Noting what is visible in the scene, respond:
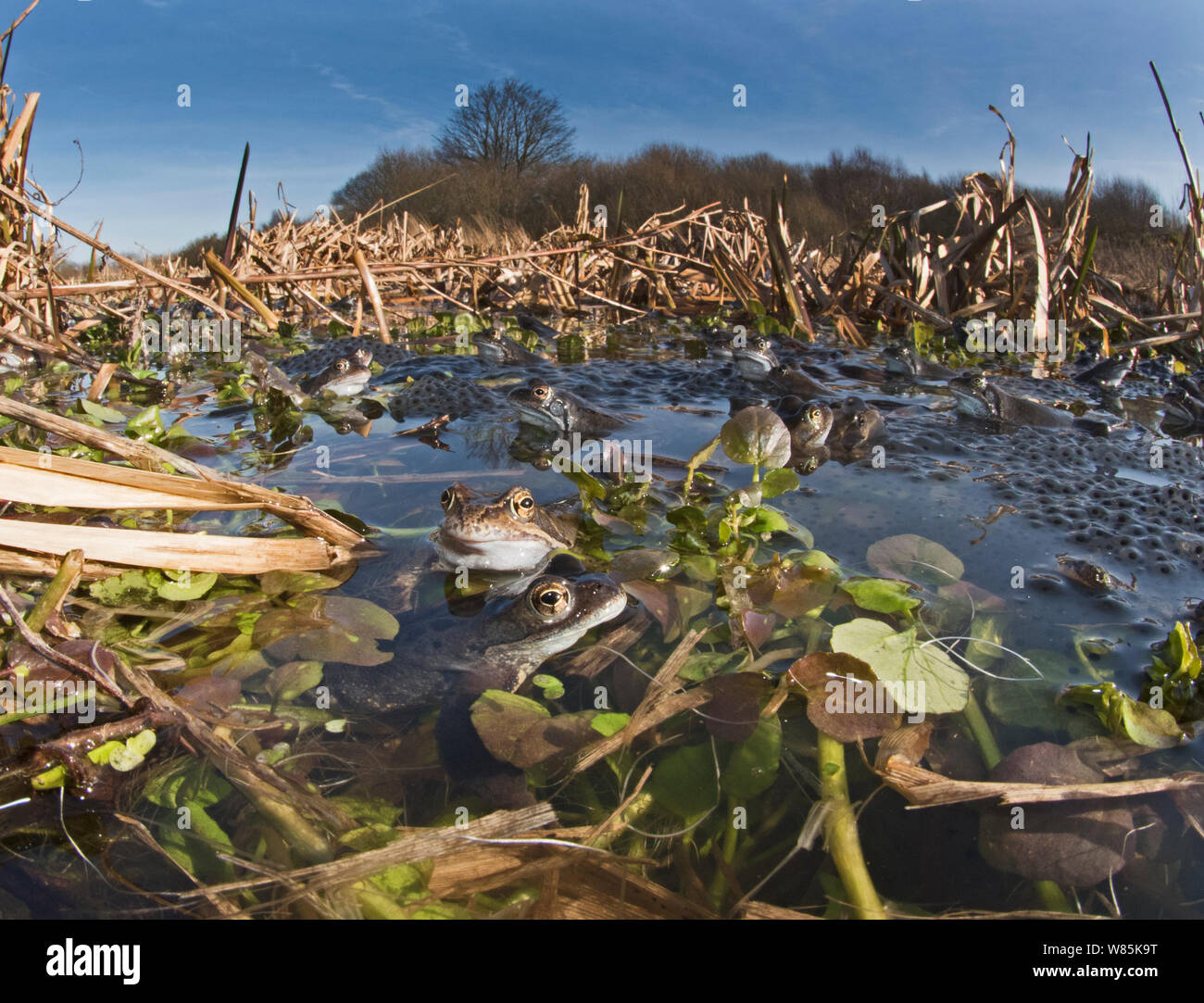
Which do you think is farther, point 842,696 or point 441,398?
point 441,398

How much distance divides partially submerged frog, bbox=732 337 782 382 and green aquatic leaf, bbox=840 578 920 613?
409 cm

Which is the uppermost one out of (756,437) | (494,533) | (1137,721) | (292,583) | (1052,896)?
(756,437)

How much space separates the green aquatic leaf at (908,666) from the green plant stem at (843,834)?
231 mm

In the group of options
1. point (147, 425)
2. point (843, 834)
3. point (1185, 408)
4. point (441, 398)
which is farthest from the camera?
point (441, 398)

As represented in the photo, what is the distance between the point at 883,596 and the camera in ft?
7.39

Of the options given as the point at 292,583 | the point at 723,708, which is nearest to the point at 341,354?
the point at 292,583

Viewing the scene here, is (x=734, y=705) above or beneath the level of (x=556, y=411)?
beneath

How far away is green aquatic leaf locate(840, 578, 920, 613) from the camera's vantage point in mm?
2229

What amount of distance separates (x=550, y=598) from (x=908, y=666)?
1022 millimetres

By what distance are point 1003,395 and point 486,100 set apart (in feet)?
135

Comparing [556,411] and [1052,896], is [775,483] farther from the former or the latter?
[556,411]

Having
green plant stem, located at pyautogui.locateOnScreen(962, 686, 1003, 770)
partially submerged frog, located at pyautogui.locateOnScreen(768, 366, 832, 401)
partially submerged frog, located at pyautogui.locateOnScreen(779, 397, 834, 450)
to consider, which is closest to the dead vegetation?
green plant stem, located at pyautogui.locateOnScreen(962, 686, 1003, 770)

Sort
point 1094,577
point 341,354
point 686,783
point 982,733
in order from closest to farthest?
point 686,783
point 982,733
point 1094,577
point 341,354
